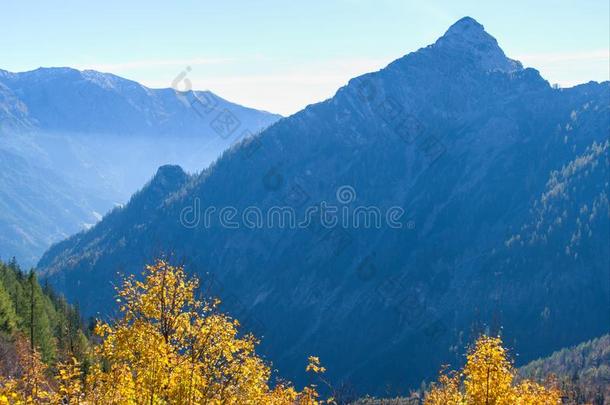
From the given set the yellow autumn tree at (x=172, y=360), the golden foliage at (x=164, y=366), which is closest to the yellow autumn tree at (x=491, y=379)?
the golden foliage at (x=164, y=366)

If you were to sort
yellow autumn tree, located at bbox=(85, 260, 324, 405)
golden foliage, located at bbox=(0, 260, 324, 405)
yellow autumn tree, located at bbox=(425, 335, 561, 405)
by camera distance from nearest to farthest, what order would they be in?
golden foliage, located at bbox=(0, 260, 324, 405), yellow autumn tree, located at bbox=(85, 260, 324, 405), yellow autumn tree, located at bbox=(425, 335, 561, 405)

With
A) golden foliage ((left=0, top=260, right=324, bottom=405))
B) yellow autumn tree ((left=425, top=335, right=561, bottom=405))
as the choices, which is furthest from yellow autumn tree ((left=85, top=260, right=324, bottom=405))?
yellow autumn tree ((left=425, top=335, right=561, bottom=405))

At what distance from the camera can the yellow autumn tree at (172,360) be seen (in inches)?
1031

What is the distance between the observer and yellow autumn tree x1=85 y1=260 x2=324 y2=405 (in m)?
26.2

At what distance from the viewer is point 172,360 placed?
87.8 ft

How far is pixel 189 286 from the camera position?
1355 inches

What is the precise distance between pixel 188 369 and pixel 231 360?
5.27 metres

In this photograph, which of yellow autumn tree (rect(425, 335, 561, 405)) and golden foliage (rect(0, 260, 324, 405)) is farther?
yellow autumn tree (rect(425, 335, 561, 405))

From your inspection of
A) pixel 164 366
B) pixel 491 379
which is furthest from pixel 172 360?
pixel 491 379

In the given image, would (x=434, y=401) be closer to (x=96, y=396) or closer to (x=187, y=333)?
(x=187, y=333)

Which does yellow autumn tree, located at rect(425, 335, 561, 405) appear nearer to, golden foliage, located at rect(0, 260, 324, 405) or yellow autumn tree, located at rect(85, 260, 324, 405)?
golden foliage, located at rect(0, 260, 324, 405)

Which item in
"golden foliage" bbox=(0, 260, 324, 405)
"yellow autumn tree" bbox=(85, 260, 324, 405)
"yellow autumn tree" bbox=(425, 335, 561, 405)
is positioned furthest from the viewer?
"yellow autumn tree" bbox=(425, 335, 561, 405)

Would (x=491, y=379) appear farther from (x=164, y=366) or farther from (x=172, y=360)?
(x=164, y=366)

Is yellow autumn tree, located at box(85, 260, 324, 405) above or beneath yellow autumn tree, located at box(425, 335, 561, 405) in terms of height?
beneath
